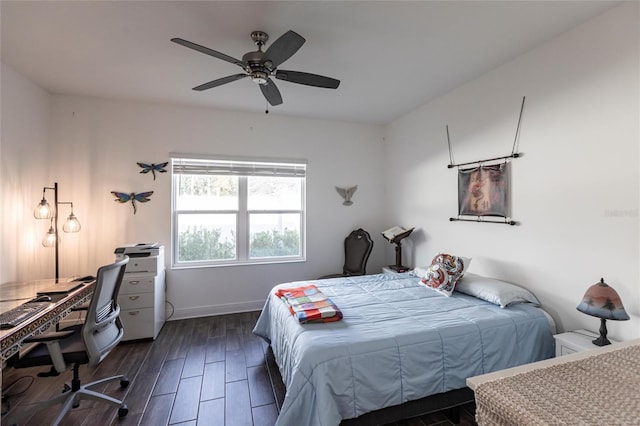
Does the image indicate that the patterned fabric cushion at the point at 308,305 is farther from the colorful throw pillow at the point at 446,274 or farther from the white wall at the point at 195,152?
the white wall at the point at 195,152

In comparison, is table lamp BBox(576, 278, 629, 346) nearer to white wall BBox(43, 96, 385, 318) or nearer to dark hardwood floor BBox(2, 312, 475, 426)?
dark hardwood floor BBox(2, 312, 475, 426)

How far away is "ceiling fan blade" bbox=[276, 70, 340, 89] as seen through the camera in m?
2.11

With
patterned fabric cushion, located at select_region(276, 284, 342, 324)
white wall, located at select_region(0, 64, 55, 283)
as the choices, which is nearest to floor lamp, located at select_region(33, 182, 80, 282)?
white wall, located at select_region(0, 64, 55, 283)

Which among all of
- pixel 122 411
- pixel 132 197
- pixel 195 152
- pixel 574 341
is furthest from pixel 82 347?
pixel 574 341

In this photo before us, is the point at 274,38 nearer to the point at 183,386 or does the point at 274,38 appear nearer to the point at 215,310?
the point at 183,386

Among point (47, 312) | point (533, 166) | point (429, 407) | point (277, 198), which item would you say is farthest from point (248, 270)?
point (533, 166)

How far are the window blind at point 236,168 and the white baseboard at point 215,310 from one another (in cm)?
180

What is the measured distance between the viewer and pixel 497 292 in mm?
2314

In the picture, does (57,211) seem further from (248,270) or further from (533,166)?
(533,166)

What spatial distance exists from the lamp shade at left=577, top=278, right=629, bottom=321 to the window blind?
10.9ft

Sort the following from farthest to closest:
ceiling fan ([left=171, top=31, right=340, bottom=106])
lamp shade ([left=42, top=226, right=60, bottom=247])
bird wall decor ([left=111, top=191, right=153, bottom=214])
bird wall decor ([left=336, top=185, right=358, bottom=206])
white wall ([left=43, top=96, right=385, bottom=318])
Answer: bird wall decor ([left=336, top=185, right=358, bottom=206]) → bird wall decor ([left=111, top=191, right=153, bottom=214]) → white wall ([left=43, top=96, right=385, bottom=318]) → lamp shade ([left=42, top=226, right=60, bottom=247]) → ceiling fan ([left=171, top=31, right=340, bottom=106])

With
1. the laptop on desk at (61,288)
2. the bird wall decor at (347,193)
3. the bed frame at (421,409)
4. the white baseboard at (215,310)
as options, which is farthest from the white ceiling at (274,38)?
the white baseboard at (215,310)

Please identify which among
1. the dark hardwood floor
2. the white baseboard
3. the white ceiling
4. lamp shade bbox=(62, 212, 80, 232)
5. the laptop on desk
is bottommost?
the dark hardwood floor

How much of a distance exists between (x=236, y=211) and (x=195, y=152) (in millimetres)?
944
